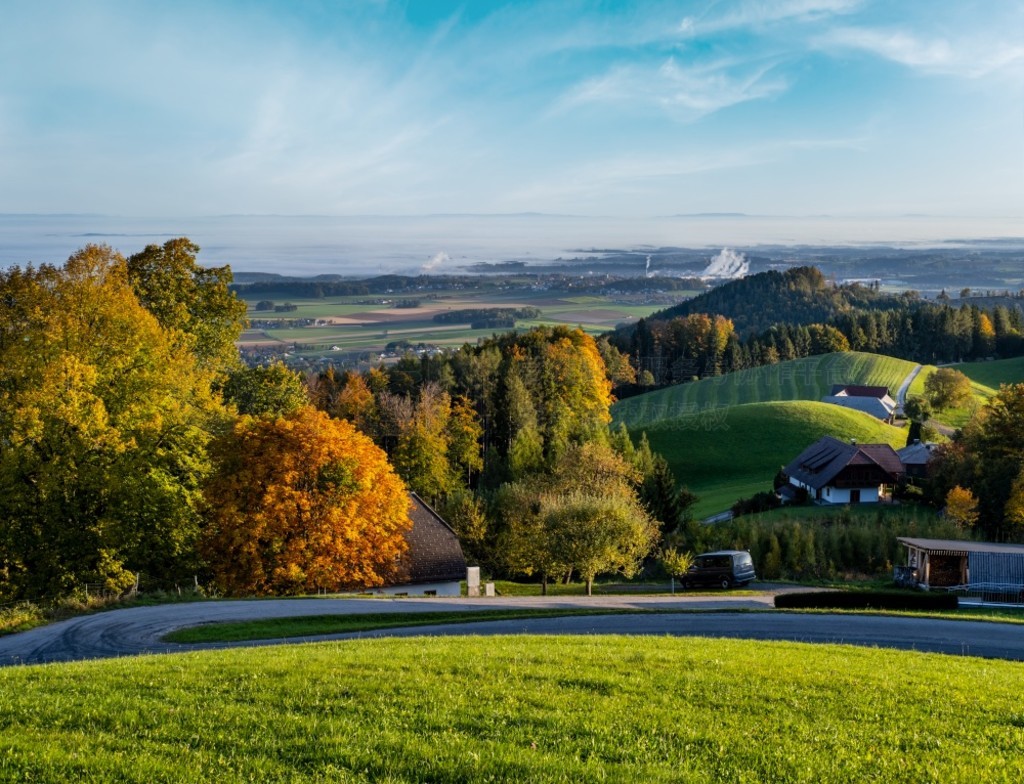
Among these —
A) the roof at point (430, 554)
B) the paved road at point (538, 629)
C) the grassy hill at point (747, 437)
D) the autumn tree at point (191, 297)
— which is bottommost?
the grassy hill at point (747, 437)

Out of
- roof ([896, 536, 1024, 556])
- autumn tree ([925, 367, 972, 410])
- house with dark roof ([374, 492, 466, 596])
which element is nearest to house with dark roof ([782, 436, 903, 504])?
roof ([896, 536, 1024, 556])

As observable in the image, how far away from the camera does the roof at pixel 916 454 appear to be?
283ft

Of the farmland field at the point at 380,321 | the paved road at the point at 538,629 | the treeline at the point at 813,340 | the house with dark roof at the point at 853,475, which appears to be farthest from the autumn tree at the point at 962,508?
the treeline at the point at 813,340

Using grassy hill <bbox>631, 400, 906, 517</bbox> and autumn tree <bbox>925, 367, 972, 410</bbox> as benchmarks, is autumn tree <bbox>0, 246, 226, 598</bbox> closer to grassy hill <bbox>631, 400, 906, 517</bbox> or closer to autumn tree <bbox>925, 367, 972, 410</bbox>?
grassy hill <bbox>631, 400, 906, 517</bbox>

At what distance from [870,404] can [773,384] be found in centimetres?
2022

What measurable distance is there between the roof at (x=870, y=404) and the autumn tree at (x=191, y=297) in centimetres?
9919

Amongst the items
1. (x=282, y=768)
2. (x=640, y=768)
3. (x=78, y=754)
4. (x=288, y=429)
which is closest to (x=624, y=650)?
(x=640, y=768)

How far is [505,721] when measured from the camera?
11.2 meters

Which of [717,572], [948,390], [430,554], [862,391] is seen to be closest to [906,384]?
[862,391]

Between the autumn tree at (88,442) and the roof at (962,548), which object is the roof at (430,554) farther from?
the roof at (962,548)

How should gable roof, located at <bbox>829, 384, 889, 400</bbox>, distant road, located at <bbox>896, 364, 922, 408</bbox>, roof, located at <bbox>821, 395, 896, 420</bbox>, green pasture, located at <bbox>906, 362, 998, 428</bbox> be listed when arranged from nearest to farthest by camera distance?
green pasture, located at <bbox>906, 362, 998, 428</bbox>
roof, located at <bbox>821, 395, 896, 420</bbox>
gable roof, located at <bbox>829, 384, 889, 400</bbox>
distant road, located at <bbox>896, 364, 922, 408</bbox>

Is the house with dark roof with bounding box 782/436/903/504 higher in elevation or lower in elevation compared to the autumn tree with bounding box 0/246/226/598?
lower

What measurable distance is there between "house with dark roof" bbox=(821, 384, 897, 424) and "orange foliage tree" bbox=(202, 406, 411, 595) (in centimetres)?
9752

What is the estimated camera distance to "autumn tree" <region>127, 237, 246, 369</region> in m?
45.3
